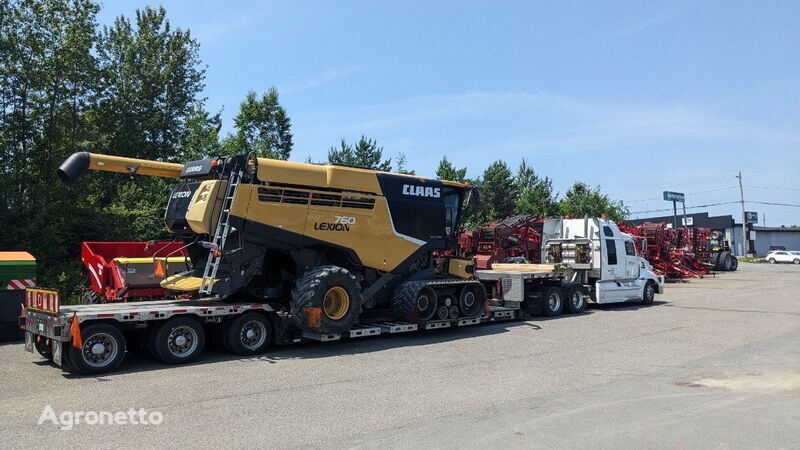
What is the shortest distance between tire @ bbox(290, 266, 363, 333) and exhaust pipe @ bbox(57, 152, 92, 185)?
165 inches

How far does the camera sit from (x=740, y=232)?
8662cm

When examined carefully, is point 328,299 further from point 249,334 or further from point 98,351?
point 98,351

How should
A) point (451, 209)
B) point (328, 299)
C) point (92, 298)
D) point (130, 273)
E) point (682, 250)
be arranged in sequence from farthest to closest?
1. point (682, 250)
2. point (92, 298)
3. point (451, 209)
4. point (130, 273)
5. point (328, 299)

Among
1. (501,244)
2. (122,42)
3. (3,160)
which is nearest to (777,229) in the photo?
(501,244)

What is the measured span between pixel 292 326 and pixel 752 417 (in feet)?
25.5

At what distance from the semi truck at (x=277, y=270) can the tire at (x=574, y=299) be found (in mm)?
4315

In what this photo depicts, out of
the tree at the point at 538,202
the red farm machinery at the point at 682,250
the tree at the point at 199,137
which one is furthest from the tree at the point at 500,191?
the tree at the point at 199,137

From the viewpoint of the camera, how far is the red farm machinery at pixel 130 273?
1379 centimetres

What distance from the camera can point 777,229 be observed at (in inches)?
3622

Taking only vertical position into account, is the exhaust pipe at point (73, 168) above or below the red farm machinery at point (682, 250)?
above

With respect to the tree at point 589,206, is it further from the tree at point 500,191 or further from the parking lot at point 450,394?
the parking lot at point 450,394

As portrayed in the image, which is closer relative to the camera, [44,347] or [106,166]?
[44,347]

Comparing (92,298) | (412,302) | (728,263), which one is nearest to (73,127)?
(92,298)

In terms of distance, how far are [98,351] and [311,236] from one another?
165 inches
